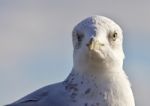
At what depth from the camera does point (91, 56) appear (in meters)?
17.0

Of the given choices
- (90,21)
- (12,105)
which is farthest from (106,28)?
(12,105)

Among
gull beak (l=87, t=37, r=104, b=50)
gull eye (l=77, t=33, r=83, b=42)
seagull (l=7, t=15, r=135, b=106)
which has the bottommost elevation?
seagull (l=7, t=15, r=135, b=106)

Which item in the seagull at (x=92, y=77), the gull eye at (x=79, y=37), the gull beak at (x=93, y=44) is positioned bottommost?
the seagull at (x=92, y=77)

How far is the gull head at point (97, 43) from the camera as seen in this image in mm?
16906

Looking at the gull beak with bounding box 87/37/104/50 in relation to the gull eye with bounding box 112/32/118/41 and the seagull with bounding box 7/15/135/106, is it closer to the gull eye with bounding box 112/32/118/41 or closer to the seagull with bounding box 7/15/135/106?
the seagull with bounding box 7/15/135/106

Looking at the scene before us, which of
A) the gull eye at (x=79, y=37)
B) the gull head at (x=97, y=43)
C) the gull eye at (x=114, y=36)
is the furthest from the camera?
the gull eye at (x=114, y=36)

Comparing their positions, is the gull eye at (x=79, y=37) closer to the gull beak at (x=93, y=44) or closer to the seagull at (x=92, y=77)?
the seagull at (x=92, y=77)

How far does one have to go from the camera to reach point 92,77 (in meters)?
17.1

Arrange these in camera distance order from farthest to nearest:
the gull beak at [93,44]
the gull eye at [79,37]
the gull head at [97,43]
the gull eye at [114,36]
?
the gull eye at [114,36]
the gull eye at [79,37]
the gull head at [97,43]
the gull beak at [93,44]

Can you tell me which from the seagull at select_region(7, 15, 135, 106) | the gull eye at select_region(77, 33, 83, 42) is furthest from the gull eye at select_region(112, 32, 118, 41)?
the gull eye at select_region(77, 33, 83, 42)

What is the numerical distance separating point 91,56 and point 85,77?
0.28 meters

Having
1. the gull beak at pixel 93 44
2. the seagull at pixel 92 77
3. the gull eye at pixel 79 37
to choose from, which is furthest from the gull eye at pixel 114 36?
the gull beak at pixel 93 44

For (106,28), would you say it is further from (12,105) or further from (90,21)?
(12,105)

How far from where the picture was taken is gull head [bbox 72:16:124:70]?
1691cm
